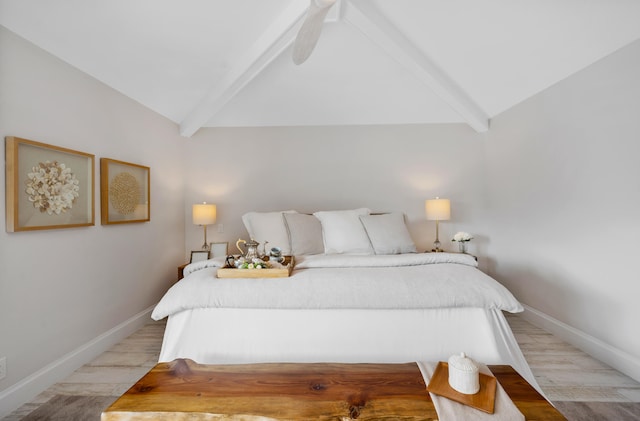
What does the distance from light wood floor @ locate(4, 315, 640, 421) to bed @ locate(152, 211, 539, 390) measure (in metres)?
0.42

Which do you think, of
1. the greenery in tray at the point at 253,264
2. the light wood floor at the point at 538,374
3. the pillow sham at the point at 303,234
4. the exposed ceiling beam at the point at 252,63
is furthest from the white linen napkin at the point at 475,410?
the exposed ceiling beam at the point at 252,63

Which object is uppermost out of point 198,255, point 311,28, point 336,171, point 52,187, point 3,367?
point 311,28

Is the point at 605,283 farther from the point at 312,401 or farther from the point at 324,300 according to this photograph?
the point at 312,401

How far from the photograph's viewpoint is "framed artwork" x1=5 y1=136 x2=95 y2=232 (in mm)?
1658

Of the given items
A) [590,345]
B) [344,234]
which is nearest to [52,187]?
[344,234]

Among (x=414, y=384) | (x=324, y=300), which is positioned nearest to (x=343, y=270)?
(x=324, y=300)

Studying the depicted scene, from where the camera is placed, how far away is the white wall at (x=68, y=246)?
169 cm

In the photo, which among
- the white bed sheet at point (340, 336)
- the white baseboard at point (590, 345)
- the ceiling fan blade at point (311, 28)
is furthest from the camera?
the white baseboard at point (590, 345)

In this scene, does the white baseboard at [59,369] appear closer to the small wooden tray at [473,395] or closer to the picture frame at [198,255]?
the picture frame at [198,255]

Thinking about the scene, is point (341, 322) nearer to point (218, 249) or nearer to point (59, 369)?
point (59, 369)

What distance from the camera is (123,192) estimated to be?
8.37ft

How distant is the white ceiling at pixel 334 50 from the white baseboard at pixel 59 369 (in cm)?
204

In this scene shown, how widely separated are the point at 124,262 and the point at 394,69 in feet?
10.4

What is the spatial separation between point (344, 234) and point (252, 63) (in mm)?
1771
